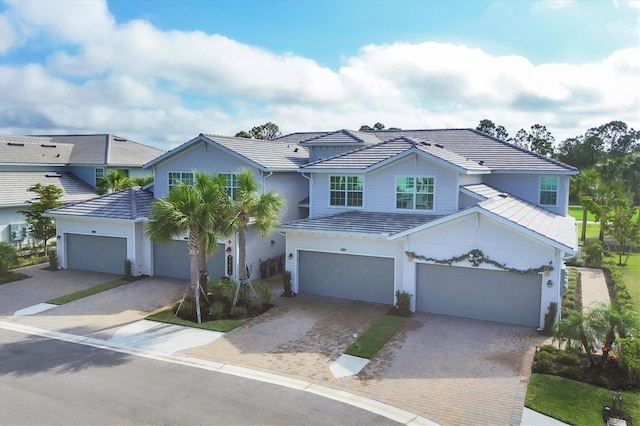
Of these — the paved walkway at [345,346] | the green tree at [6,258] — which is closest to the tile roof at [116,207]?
the green tree at [6,258]

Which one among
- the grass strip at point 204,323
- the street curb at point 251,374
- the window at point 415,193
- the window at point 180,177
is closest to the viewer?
the street curb at point 251,374

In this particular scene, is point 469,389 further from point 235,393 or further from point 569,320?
point 235,393

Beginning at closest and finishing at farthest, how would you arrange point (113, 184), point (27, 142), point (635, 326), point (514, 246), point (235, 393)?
point (235, 393), point (635, 326), point (514, 246), point (113, 184), point (27, 142)

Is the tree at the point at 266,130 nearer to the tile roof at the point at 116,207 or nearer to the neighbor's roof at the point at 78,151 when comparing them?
the neighbor's roof at the point at 78,151

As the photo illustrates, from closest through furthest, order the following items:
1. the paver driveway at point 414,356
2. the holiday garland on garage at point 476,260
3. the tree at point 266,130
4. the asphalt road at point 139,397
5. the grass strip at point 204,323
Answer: the asphalt road at point 139,397 < the paver driveway at point 414,356 < the holiday garland on garage at point 476,260 < the grass strip at point 204,323 < the tree at point 266,130

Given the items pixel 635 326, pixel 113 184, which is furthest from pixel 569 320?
pixel 113 184

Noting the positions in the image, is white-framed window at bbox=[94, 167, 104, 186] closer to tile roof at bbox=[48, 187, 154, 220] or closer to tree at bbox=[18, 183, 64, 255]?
tree at bbox=[18, 183, 64, 255]

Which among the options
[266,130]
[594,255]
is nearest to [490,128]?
[266,130]
